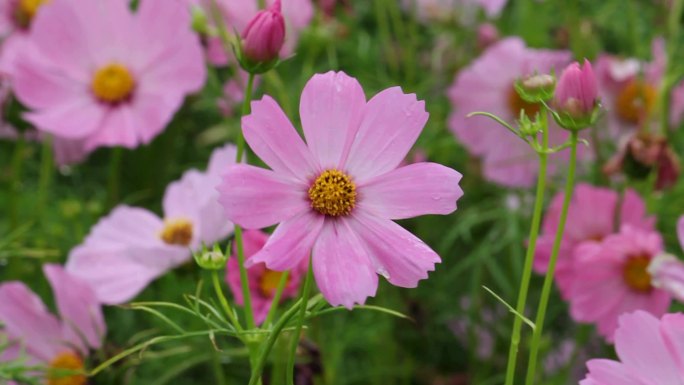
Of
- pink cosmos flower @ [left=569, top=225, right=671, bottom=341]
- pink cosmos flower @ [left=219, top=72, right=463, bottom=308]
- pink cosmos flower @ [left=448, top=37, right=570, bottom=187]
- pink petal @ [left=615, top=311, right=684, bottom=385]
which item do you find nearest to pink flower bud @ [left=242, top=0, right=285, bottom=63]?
pink cosmos flower @ [left=219, top=72, right=463, bottom=308]

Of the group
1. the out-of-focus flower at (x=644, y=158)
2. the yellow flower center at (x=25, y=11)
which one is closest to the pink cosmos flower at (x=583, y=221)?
the out-of-focus flower at (x=644, y=158)

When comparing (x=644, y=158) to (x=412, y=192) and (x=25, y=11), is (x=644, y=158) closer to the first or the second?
(x=412, y=192)

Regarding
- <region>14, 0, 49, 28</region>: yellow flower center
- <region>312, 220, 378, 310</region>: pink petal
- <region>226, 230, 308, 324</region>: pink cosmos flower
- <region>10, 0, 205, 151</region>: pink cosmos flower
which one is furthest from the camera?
<region>14, 0, 49, 28</region>: yellow flower center

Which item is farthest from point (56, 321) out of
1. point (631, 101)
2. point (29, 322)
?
point (631, 101)

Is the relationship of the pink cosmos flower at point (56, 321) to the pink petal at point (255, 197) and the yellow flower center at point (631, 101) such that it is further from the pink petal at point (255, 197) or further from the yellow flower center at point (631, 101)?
the yellow flower center at point (631, 101)

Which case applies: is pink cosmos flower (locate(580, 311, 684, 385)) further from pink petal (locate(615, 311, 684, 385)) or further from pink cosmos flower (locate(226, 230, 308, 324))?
pink cosmos flower (locate(226, 230, 308, 324))

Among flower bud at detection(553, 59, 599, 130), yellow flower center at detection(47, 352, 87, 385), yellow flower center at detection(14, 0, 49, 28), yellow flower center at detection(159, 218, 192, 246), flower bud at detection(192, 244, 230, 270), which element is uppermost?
yellow flower center at detection(14, 0, 49, 28)

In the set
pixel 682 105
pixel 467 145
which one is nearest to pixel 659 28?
pixel 682 105
